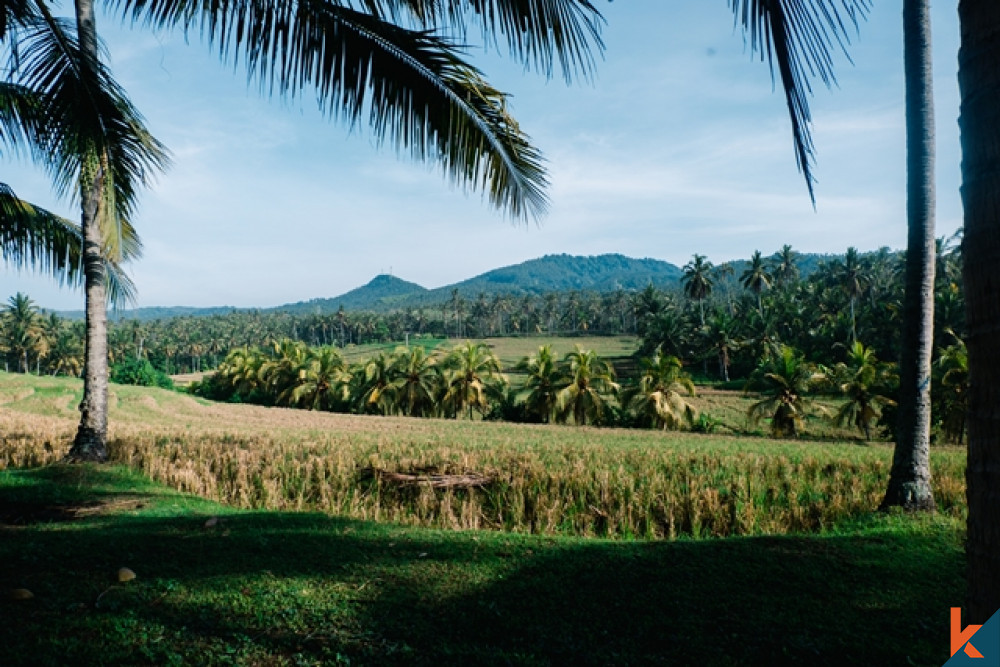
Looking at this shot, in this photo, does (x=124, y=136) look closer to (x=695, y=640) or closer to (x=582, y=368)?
(x=695, y=640)

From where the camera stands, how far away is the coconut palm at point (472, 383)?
3916cm

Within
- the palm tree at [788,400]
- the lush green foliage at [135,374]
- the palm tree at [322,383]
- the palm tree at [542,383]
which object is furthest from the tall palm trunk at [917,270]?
the lush green foliage at [135,374]

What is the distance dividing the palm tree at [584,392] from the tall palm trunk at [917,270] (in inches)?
1049

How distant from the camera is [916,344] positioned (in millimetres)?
7555

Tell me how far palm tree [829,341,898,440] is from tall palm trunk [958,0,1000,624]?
101 feet

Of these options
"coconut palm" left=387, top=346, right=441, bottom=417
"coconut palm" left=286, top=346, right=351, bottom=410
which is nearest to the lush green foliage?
"coconut palm" left=286, top=346, right=351, bottom=410

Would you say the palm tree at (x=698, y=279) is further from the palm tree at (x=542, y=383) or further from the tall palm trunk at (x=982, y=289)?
the tall palm trunk at (x=982, y=289)

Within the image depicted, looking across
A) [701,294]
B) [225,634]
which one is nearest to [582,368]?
[225,634]

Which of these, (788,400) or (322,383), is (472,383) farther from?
(788,400)

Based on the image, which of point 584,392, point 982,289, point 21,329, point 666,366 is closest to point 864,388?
point 666,366

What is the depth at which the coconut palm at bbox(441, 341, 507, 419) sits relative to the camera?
39.2 metres

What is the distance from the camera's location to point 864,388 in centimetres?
2853

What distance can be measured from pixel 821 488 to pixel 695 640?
368 inches

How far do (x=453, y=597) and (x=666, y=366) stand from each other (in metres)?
31.6
